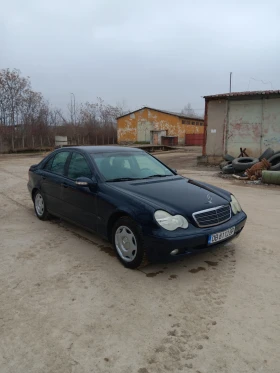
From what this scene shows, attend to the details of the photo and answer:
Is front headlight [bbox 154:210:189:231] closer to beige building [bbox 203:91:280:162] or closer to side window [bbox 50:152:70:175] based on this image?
side window [bbox 50:152:70:175]

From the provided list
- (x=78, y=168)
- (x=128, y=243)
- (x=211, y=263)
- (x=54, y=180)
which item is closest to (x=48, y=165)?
(x=54, y=180)

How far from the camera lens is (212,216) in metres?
3.62

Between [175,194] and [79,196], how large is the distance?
148 centimetres

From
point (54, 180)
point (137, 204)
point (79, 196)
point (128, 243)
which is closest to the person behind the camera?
point (137, 204)

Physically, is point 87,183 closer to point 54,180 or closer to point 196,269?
point 54,180

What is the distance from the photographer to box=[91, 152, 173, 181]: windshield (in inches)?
173

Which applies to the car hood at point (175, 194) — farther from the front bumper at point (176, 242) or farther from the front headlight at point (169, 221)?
the front bumper at point (176, 242)

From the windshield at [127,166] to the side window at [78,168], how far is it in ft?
0.57

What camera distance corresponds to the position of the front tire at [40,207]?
561 cm

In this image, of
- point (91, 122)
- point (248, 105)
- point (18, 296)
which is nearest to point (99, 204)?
point (18, 296)

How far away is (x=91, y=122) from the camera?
137ft

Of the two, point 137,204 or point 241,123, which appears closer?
point 137,204

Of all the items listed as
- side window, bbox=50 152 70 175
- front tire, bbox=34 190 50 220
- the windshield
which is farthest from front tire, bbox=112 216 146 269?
front tire, bbox=34 190 50 220

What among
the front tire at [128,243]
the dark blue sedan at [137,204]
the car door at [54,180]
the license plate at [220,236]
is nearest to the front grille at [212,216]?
the dark blue sedan at [137,204]
